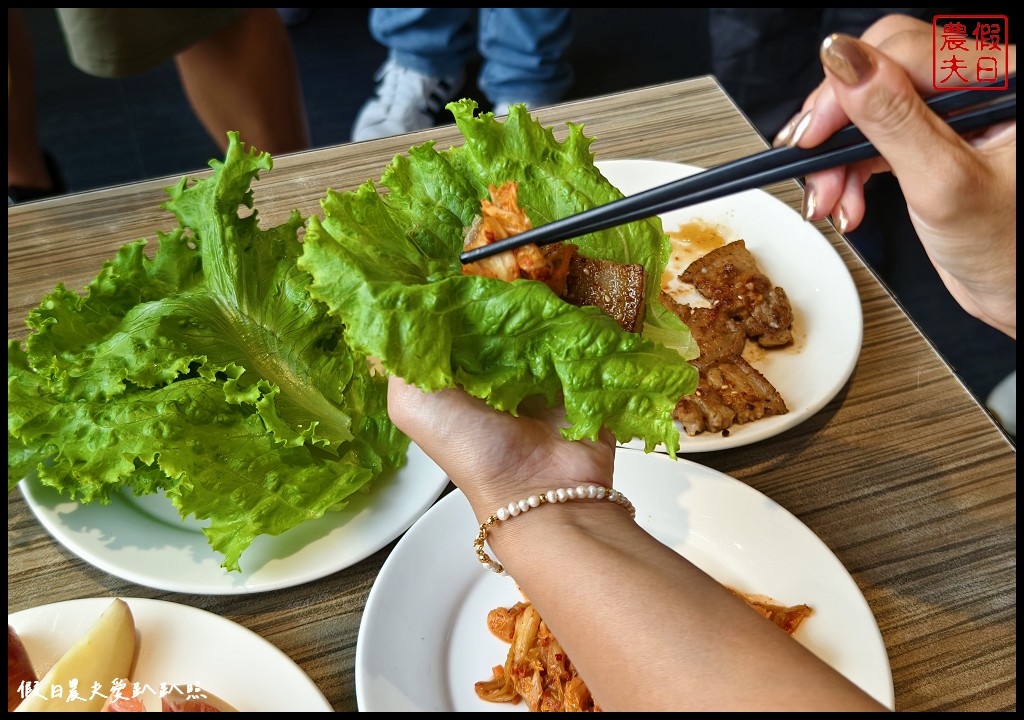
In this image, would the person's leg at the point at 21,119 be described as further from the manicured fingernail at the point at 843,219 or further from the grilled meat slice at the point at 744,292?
the manicured fingernail at the point at 843,219

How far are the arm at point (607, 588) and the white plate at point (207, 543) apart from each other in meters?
0.30

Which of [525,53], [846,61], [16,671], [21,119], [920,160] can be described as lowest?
[525,53]

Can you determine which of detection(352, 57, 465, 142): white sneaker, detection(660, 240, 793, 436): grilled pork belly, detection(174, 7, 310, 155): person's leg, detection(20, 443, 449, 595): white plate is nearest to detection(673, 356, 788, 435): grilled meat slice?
detection(660, 240, 793, 436): grilled pork belly

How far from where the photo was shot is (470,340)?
53.5 inches

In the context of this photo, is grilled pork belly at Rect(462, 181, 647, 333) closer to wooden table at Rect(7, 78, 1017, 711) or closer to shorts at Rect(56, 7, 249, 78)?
wooden table at Rect(7, 78, 1017, 711)

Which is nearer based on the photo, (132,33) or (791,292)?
(791,292)

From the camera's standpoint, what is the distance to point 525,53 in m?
4.65

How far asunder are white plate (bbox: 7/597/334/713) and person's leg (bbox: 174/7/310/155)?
248 cm

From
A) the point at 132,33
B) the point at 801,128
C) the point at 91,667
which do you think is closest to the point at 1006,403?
the point at 801,128

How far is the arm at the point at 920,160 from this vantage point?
1248 mm

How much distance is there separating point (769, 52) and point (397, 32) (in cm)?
207

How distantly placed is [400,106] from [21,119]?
75.1 inches

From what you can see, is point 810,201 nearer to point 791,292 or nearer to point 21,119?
A: point 791,292

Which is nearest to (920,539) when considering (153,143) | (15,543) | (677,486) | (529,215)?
(677,486)
